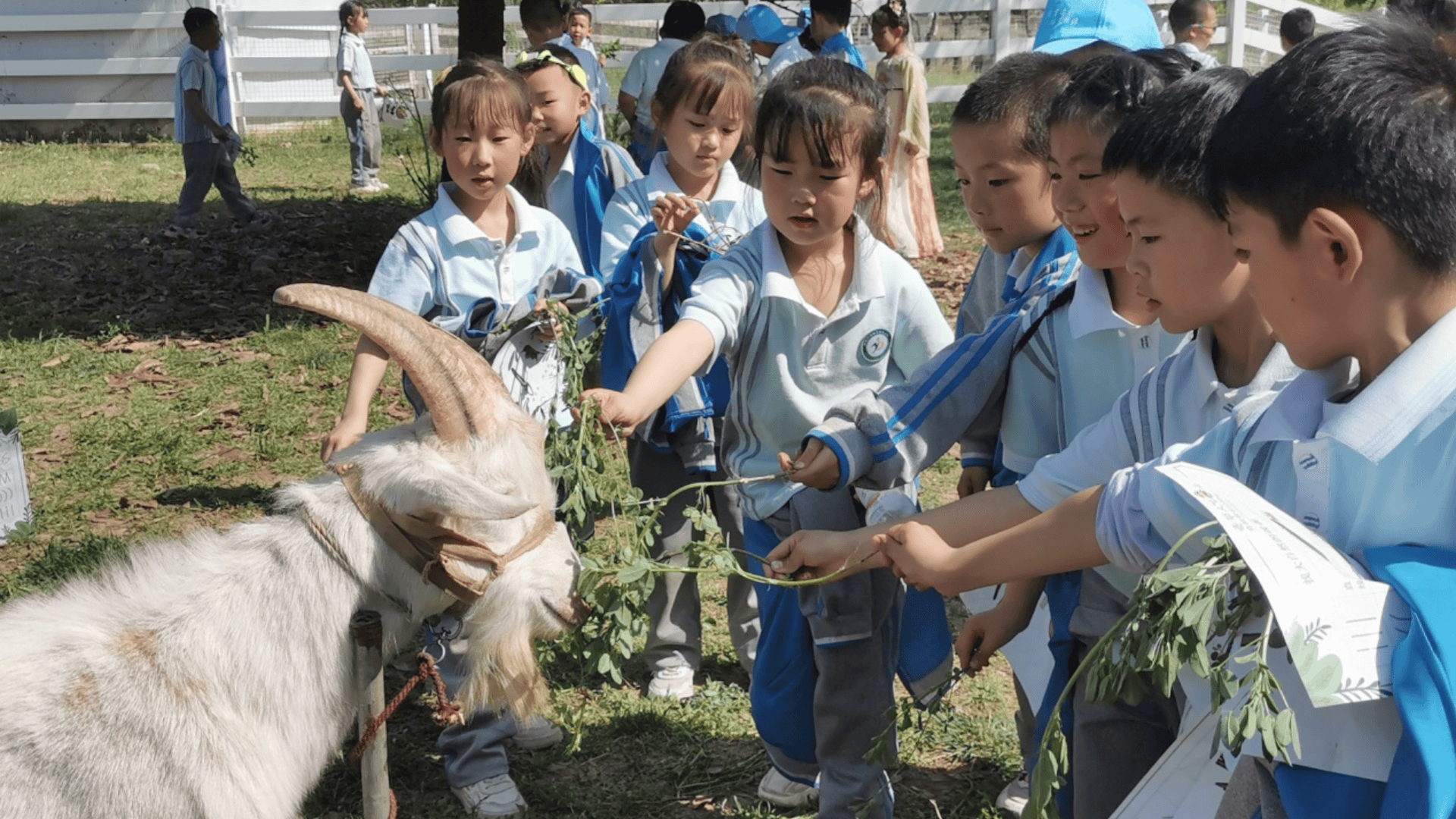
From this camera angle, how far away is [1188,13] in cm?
1055

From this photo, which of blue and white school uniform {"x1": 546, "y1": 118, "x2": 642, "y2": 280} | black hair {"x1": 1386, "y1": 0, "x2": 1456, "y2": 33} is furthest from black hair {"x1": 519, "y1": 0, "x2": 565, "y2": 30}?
black hair {"x1": 1386, "y1": 0, "x2": 1456, "y2": 33}

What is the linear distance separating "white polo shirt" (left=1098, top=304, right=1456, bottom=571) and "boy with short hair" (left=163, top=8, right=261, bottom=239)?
1161 centimetres

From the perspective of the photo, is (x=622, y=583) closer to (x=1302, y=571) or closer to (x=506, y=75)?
(x=1302, y=571)

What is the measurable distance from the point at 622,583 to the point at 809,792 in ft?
4.98

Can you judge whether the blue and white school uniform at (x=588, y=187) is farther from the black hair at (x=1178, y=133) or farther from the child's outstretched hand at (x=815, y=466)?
the black hair at (x=1178, y=133)

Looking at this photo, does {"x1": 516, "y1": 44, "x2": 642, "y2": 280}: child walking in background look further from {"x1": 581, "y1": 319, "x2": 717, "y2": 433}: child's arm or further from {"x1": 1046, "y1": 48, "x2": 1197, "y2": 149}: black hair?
{"x1": 1046, "y1": 48, "x2": 1197, "y2": 149}: black hair

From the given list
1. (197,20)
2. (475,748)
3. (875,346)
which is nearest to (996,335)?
(875,346)

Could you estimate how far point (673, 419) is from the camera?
13.3 feet

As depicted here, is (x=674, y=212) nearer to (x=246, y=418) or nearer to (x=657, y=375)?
(x=657, y=375)

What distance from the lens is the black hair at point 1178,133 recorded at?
2080 mm

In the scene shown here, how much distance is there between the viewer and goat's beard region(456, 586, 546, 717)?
2.66 metres

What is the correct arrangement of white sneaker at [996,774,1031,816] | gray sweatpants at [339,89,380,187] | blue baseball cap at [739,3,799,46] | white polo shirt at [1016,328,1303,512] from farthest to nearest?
1. gray sweatpants at [339,89,380,187]
2. blue baseball cap at [739,3,799,46]
3. white sneaker at [996,774,1031,816]
4. white polo shirt at [1016,328,1303,512]

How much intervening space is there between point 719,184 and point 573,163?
88 centimetres

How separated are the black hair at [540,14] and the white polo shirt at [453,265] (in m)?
5.58
